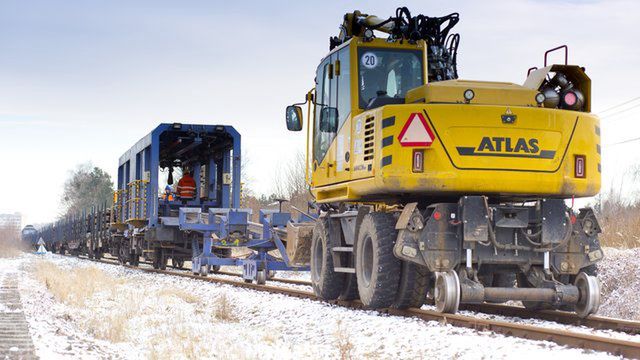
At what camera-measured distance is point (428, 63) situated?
11828 mm

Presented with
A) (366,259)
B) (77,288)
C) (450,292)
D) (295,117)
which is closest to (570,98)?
(450,292)

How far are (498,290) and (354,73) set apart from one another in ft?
11.1

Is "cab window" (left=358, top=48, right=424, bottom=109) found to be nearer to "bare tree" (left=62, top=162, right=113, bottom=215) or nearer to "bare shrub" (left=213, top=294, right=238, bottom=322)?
"bare shrub" (left=213, top=294, right=238, bottom=322)

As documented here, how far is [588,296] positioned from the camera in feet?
32.1

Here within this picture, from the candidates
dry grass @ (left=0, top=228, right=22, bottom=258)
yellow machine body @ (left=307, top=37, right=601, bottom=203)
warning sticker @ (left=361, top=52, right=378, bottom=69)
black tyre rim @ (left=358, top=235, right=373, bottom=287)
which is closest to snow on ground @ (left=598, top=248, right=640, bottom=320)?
yellow machine body @ (left=307, top=37, right=601, bottom=203)

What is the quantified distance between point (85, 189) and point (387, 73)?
10794 centimetres

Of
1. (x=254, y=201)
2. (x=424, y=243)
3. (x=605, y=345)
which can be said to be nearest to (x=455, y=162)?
(x=424, y=243)

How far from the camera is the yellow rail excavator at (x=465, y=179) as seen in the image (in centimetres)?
971

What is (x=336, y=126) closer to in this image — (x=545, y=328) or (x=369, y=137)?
(x=369, y=137)

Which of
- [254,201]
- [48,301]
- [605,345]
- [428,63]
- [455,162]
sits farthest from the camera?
[254,201]

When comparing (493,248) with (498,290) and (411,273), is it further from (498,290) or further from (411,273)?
(411,273)

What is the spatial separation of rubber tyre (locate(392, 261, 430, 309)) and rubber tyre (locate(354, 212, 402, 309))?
3.4 inches

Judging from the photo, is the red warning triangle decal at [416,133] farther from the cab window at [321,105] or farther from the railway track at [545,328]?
the cab window at [321,105]

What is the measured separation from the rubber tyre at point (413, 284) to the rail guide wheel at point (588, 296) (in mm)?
1823
